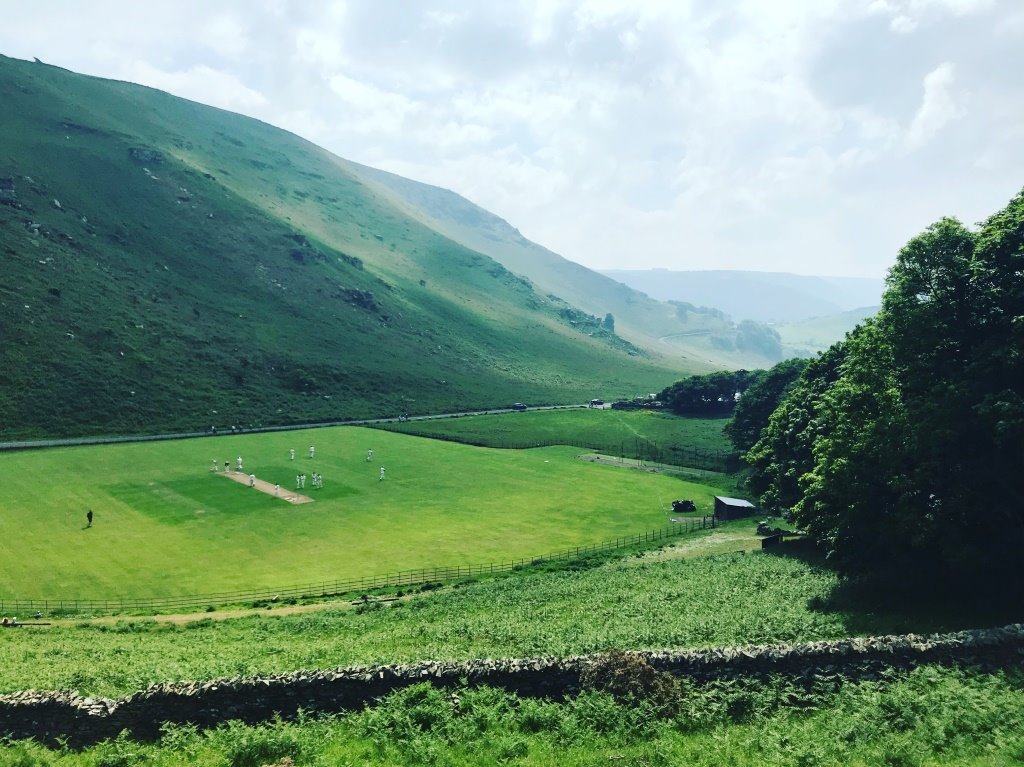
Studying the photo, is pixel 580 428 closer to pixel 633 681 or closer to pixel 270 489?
pixel 270 489

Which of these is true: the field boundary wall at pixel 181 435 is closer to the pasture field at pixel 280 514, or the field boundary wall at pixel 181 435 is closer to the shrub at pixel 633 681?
the pasture field at pixel 280 514

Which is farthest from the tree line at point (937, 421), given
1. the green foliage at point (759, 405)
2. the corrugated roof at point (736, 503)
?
the green foliage at point (759, 405)

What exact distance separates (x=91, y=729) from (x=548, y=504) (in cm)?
5303

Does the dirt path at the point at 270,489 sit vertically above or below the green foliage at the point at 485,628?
below

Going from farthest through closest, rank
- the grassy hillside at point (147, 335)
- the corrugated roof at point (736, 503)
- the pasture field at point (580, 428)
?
1. the grassy hillside at point (147, 335)
2. the pasture field at point (580, 428)
3. the corrugated roof at point (736, 503)

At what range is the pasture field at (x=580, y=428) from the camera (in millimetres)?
111938

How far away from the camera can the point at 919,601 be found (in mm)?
27078

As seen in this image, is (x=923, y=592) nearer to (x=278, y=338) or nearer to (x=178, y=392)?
(x=178, y=392)

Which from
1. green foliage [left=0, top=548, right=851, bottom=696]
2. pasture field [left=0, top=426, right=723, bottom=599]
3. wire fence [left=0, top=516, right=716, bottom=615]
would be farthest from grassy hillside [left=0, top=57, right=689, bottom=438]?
green foliage [left=0, top=548, right=851, bottom=696]

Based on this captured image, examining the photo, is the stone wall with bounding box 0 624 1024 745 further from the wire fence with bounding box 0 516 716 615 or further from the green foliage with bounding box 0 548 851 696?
the wire fence with bounding box 0 516 716 615

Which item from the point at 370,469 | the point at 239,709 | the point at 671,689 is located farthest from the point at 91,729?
the point at 370,469

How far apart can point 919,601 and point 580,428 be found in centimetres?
9800

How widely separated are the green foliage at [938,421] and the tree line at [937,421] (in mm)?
52

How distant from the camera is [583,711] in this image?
53.6 feet
